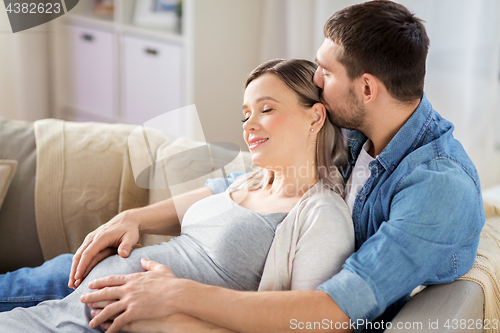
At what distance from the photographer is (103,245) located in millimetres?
1239

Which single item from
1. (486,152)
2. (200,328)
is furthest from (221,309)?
(486,152)

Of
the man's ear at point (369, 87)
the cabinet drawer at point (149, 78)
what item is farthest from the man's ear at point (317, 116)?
the cabinet drawer at point (149, 78)

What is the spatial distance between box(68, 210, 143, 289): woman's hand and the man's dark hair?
2.46ft

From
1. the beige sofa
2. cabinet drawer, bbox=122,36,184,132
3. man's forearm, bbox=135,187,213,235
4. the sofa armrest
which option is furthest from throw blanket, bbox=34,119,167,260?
cabinet drawer, bbox=122,36,184,132

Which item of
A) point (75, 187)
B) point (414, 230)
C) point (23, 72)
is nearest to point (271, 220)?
point (414, 230)

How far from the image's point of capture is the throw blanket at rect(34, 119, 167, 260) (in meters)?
1.62

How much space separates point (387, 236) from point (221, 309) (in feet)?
1.26

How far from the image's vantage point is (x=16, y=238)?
1.61 m

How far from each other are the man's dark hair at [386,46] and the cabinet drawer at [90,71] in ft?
8.21

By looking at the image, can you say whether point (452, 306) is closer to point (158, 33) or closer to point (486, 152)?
point (486, 152)

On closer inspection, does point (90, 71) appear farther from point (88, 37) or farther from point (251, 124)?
point (251, 124)

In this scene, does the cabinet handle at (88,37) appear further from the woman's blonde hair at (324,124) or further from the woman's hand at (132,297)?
the woman's hand at (132,297)

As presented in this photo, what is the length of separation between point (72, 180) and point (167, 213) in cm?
A: 46

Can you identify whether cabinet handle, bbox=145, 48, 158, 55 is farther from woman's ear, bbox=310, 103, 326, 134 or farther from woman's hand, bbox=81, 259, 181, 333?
woman's hand, bbox=81, 259, 181, 333
